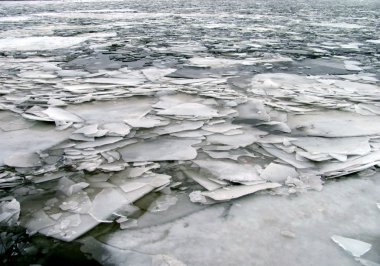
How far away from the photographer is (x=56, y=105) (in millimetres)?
2406

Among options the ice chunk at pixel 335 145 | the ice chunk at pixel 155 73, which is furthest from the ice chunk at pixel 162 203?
the ice chunk at pixel 155 73

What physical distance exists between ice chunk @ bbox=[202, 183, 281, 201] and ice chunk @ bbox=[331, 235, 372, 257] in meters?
0.35

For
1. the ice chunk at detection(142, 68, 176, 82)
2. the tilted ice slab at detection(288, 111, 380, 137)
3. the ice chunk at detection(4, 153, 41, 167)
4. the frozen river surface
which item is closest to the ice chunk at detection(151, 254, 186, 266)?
the frozen river surface

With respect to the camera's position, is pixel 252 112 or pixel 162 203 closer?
pixel 162 203

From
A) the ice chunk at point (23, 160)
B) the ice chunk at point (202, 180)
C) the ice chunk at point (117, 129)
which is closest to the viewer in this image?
the ice chunk at point (202, 180)

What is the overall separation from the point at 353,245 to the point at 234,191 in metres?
0.47

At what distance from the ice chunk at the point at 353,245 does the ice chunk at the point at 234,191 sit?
1.16 feet

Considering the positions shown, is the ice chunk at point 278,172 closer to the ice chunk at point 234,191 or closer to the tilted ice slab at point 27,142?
the ice chunk at point 234,191

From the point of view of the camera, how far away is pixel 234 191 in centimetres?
140

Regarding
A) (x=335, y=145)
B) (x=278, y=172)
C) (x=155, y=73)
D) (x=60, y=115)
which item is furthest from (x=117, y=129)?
(x=155, y=73)

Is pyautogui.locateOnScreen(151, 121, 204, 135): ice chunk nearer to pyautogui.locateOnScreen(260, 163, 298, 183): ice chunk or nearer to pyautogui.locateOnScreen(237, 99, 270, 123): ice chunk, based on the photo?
pyautogui.locateOnScreen(237, 99, 270, 123): ice chunk

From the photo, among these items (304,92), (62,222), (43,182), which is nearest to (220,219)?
(62,222)

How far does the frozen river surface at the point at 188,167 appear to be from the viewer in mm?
1106

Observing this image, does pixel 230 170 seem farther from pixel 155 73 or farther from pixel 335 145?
pixel 155 73
